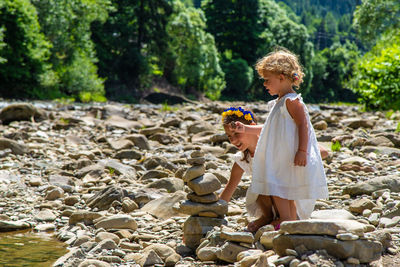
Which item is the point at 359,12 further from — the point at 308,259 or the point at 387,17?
the point at 308,259

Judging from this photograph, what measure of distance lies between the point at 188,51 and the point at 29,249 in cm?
3558

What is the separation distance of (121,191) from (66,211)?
0.68 m

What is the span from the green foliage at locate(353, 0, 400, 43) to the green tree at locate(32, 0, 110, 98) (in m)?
15.8

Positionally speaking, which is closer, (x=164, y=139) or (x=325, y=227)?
(x=325, y=227)

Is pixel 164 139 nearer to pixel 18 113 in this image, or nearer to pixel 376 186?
pixel 18 113

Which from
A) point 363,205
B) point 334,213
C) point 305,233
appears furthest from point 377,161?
point 305,233

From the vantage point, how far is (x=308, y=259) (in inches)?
117

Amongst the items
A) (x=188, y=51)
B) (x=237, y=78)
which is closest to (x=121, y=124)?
(x=188, y=51)

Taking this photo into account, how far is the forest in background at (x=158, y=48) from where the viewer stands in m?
23.4

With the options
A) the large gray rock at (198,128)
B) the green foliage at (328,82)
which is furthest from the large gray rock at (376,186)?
the green foliage at (328,82)

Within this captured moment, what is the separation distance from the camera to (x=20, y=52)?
23672 millimetres

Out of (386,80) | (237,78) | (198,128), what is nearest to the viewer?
(198,128)

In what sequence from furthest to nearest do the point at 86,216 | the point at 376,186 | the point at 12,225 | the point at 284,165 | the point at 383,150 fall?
the point at 383,150 < the point at 376,186 < the point at 86,216 < the point at 12,225 < the point at 284,165

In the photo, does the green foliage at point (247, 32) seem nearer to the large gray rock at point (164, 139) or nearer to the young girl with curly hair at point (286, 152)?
the large gray rock at point (164, 139)
